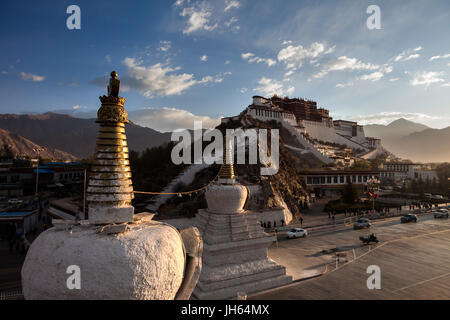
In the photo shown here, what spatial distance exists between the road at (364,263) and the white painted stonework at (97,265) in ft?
30.4

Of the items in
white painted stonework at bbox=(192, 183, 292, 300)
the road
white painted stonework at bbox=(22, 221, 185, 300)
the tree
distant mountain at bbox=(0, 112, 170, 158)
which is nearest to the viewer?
white painted stonework at bbox=(22, 221, 185, 300)

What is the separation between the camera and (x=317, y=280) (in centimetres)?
1369

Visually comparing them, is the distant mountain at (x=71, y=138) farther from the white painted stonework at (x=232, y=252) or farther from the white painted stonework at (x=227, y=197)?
the white painted stonework at (x=232, y=252)

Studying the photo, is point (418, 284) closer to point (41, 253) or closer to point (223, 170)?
point (223, 170)

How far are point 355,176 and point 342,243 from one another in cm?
3301

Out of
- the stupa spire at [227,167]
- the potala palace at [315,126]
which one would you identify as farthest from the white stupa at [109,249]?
the potala palace at [315,126]

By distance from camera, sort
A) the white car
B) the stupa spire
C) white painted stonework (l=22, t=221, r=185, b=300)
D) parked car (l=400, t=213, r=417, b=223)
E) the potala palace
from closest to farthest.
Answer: white painted stonework (l=22, t=221, r=185, b=300) → the stupa spire → the white car → parked car (l=400, t=213, r=417, b=223) → the potala palace

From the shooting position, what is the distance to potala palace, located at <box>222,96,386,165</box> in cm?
7894

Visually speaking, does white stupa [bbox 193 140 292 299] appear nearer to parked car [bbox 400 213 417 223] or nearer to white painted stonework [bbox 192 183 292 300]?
white painted stonework [bbox 192 183 292 300]

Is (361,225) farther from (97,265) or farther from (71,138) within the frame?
(71,138)

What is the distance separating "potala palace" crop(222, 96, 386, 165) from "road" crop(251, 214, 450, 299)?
51268mm

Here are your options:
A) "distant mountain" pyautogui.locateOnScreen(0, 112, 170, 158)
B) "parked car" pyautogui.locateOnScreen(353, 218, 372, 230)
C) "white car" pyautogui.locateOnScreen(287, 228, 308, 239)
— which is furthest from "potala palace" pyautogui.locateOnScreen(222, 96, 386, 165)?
"distant mountain" pyautogui.locateOnScreen(0, 112, 170, 158)

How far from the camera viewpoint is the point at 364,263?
53.5ft
